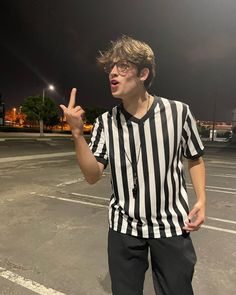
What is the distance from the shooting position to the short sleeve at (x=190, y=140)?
196cm

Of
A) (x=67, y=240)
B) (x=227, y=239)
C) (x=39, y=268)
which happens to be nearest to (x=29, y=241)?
(x=67, y=240)

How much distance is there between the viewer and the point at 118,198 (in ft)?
6.66

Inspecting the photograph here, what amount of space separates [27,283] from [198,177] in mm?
2466

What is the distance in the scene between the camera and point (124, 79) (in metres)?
1.89

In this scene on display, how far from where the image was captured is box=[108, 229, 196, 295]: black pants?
6.26 feet

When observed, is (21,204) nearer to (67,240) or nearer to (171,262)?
(67,240)

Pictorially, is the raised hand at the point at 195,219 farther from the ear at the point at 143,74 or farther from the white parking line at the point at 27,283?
the white parking line at the point at 27,283

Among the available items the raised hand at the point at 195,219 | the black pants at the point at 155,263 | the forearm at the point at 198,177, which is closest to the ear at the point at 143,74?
the forearm at the point at 198,177

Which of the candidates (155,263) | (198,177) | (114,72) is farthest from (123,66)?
(155,263)

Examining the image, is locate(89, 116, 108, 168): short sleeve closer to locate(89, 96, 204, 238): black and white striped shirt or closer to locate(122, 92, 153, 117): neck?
locate(89, 96, 204, 238): black and white striped shirt

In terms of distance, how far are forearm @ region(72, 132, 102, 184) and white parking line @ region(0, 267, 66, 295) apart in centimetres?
194

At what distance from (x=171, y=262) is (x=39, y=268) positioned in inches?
98.0

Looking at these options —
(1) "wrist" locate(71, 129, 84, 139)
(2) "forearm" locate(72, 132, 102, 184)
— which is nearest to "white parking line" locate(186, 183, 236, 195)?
(2) "forearm" locate(72, 132, 102, 184)

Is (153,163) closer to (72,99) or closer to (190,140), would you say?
(190,140)
